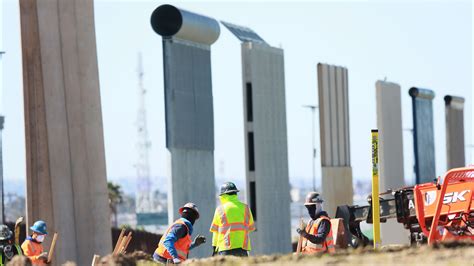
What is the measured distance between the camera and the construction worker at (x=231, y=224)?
13.9 metres

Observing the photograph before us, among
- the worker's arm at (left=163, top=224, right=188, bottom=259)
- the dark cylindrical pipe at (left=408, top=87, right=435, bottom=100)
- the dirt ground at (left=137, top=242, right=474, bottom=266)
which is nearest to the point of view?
the dirt ground at (left=137, top=242, right=474, bottom=266)

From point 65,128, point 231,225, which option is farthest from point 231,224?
point 65,128

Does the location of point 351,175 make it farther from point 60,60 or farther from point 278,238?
point 60,60

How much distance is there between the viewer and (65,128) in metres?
22.0

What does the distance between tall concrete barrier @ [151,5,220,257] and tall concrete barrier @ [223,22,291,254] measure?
1.40m

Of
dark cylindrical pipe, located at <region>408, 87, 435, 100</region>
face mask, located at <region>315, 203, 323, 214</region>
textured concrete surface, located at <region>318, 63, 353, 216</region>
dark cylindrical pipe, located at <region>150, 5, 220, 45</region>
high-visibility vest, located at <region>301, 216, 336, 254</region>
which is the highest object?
dark cylindrical pipe, located at <region>150, 5, 220, 45</region>

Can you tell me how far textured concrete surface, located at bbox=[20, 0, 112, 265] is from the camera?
70.4 ft

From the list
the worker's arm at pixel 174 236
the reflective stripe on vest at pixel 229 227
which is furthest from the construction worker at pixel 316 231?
the worker's arm at pixel 174 236

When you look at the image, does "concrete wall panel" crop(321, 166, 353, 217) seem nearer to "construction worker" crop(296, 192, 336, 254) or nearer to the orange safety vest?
"construction worker" crop(296, 192, 336, 254)

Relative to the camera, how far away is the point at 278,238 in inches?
1187

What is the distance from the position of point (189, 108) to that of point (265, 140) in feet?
10.7

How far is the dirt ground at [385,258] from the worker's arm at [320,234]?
337cm

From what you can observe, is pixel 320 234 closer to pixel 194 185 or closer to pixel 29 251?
pixel 29 251

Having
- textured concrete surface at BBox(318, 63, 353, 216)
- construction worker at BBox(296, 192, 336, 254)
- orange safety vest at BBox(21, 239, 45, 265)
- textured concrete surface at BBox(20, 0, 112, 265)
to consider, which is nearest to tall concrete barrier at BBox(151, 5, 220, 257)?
textured concrete surface at BBox(20, 0, 112, 265)
